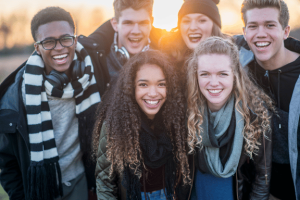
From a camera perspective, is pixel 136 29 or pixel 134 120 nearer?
pixel 134 120

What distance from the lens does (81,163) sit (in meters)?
2.76

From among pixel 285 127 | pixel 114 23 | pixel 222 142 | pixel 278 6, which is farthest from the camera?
pixel 114 23

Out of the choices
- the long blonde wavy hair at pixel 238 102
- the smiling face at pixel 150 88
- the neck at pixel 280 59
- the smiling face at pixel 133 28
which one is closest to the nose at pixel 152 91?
the smiling face at pixel 150 88

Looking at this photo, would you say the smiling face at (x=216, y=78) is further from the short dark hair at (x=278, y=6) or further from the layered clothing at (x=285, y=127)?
the short dark hair at (x=278, y=6)

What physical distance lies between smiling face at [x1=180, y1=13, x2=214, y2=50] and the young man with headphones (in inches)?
18.8

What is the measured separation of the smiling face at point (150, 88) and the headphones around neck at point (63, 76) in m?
0.72

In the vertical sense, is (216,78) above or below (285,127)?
above

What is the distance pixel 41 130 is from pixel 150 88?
1.20 metres

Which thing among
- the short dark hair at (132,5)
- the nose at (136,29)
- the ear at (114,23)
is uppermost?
the short dark hair at (132,5)

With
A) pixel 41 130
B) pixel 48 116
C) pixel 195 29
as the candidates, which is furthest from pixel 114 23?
pixel 41 130

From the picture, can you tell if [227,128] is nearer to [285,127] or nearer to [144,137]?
[285,127]

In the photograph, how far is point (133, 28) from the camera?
2943 mm

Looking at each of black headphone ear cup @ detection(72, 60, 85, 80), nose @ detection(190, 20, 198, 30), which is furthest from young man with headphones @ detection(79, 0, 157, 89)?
nose @ detection(190, 20, 198, 30)

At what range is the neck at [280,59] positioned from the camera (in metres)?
2.56
